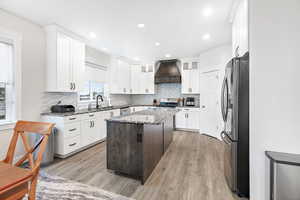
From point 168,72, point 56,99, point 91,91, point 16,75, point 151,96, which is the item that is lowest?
point 56,99

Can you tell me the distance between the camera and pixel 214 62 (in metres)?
4.52

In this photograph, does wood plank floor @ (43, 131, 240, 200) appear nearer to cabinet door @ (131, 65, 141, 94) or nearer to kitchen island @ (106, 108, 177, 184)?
kitchen island @ (106, 108, 177, 184)

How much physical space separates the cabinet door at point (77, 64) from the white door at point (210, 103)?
3.89 metres

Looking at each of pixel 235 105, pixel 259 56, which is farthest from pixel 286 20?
pixel 235 105

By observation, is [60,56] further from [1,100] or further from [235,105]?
[235,105]

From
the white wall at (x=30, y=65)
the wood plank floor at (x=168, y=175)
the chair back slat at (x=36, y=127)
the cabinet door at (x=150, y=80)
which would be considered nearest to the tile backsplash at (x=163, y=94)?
the cabinet door at (x=150, y=80)

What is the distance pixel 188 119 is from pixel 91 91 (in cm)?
357

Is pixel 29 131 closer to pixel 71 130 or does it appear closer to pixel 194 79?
pixel 71 130

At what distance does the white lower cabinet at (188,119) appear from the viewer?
519 centimetres

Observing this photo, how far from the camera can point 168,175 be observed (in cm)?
238

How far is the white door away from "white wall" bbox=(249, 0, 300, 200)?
303 centimetres

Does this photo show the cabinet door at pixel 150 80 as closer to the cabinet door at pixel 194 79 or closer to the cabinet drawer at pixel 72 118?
the cabinet door at pixel 194 79

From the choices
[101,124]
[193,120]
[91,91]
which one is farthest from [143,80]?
[101,124]

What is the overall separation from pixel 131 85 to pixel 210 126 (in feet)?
11.6
